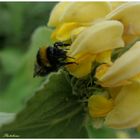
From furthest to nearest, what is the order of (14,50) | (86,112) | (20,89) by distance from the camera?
(14,50) < (20,89) < (86,112)

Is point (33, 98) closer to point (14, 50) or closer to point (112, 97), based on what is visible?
point (112, 97)

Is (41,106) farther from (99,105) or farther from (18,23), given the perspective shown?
(18,23)

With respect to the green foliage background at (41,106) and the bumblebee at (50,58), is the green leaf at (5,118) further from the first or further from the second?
the bumblebee at (50,58)

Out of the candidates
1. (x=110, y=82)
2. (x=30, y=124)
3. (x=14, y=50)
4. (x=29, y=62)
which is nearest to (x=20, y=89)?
(x=29, y=62)

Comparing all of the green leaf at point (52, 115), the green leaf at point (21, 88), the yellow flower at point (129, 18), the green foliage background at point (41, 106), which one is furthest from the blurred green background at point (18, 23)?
the yellow flower at point (129, 18)

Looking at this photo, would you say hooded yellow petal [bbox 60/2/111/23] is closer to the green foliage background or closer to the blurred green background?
the green foliage background

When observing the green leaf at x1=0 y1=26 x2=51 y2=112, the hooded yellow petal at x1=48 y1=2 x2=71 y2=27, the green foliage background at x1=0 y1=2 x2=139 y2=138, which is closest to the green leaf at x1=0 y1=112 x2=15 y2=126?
the green foliage background at x1=0 y1=2 x2=139 y2=138
